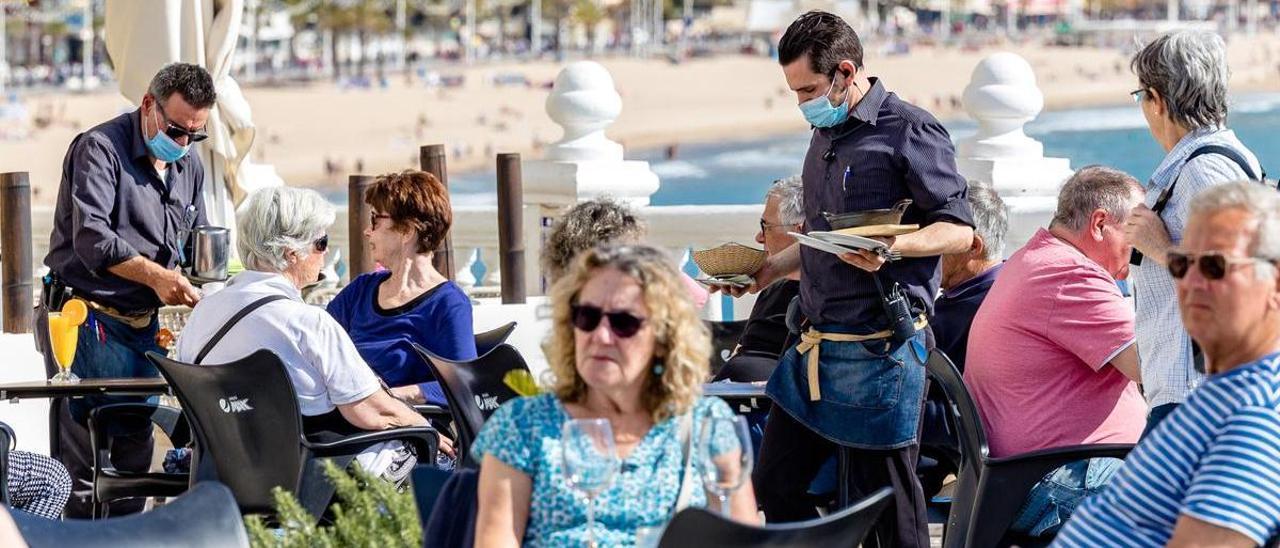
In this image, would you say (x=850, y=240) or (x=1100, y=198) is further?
(x=1100, y=198)

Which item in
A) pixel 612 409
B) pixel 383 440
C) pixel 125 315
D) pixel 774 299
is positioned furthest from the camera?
pixel 125 315

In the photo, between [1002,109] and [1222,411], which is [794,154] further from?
[1222,411]

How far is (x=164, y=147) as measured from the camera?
5633 millimetres

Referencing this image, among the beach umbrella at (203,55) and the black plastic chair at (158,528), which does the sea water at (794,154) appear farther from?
the black plastic chair at (158,528)

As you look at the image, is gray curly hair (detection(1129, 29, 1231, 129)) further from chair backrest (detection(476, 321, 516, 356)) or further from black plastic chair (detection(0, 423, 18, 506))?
black plastic chair (detection(0, 423, 18, 506))

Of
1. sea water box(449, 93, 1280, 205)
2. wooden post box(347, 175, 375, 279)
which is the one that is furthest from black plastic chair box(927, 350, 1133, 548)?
sea water box(449, 93, 1280, 205)

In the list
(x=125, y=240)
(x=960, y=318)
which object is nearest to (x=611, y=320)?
(x=960, y=318)

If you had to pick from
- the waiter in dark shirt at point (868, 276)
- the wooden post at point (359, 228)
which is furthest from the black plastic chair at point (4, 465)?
the wooden post at point (359, 228)

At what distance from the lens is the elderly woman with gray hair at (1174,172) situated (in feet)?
12.1

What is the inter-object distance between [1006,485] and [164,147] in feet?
9.40

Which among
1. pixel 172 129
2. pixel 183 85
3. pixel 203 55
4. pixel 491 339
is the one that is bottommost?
pixel 491 339

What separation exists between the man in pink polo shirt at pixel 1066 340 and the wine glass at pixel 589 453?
1.57 m

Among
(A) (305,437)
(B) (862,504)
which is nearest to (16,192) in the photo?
(A) (305,437)

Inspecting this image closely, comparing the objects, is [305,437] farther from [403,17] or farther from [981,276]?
[403,17]
